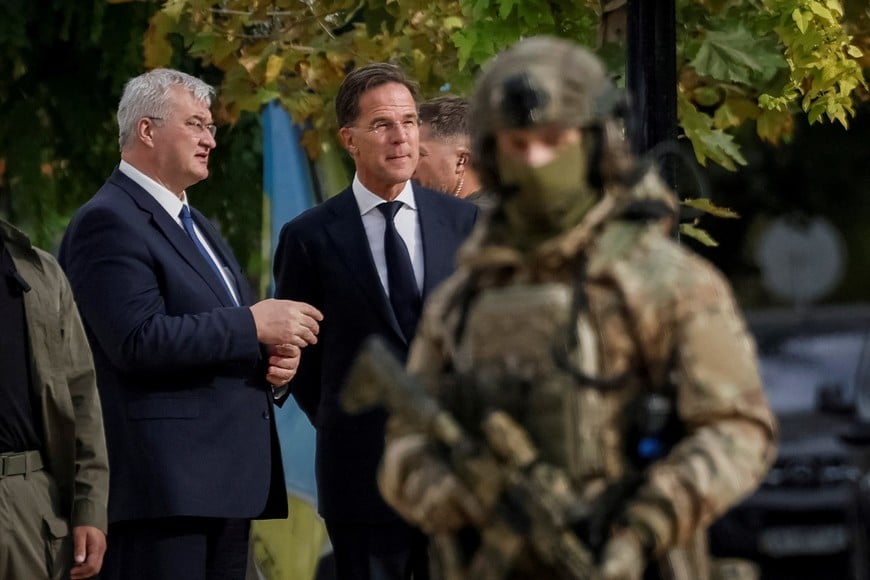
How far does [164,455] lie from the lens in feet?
22.2

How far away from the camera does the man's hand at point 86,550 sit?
6.38 metres

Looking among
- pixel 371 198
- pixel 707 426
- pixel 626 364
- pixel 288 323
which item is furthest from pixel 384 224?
pixel 707 426

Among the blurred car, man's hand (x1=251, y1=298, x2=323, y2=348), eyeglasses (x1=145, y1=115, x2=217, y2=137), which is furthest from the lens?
the blurred car

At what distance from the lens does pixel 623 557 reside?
395cm

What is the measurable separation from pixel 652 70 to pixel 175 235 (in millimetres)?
1627

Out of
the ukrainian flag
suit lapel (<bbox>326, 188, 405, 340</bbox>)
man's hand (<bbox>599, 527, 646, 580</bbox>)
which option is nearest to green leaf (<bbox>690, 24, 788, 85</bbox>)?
suit lapel (<bbox>326, 188, 405, 340</bbox>)

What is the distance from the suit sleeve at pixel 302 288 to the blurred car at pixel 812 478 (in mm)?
4619

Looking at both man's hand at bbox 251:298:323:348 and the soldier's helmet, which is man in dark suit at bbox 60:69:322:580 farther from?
the soldier's helmet

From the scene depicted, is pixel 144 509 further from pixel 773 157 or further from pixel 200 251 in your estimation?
pixel 773 157

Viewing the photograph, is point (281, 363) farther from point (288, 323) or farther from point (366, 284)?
point (366, 284)

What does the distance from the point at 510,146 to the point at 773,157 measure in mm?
14482

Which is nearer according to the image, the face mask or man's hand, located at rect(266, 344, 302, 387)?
the face mask

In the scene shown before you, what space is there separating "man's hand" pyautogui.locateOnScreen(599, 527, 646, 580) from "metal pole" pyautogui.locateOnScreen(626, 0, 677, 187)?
2.47m

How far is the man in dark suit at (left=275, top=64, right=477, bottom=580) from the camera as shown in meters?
6.70
